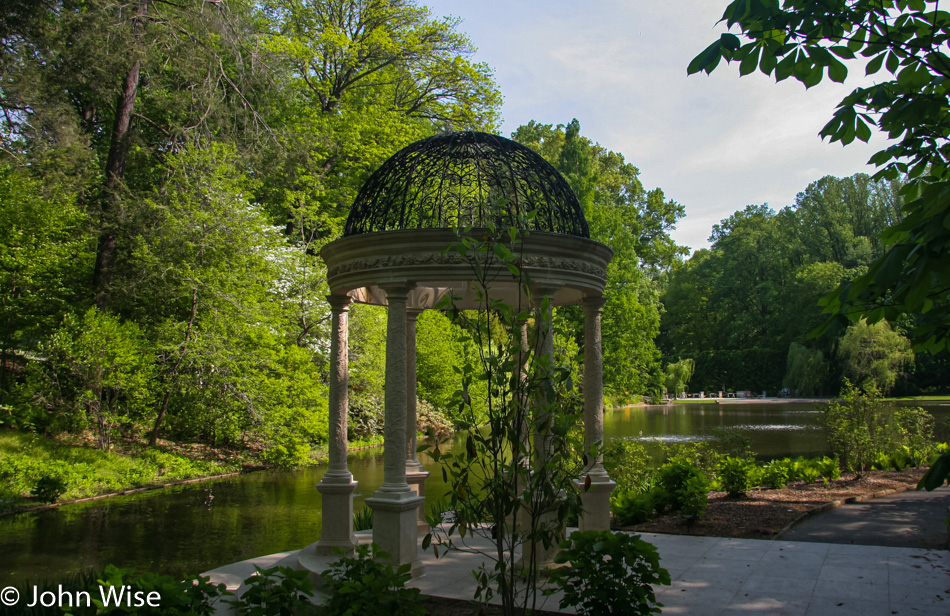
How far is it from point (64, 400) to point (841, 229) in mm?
56138

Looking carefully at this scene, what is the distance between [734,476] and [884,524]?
2.46m

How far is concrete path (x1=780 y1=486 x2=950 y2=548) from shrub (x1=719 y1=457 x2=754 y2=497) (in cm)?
143

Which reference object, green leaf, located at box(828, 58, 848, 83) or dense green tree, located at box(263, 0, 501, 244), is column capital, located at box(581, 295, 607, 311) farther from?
dense green tree, located at box(263, 0, 501, 244)

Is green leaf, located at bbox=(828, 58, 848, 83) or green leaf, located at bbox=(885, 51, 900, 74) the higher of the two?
green leaf, located at bbox=(885, 51, 900, 74)

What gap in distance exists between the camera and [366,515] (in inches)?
419

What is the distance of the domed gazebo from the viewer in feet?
22.2

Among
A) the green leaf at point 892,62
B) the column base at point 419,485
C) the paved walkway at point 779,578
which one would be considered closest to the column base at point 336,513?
the paved walkway at point 779,578

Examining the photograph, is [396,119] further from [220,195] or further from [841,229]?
[841,229]

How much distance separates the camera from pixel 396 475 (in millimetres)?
6832

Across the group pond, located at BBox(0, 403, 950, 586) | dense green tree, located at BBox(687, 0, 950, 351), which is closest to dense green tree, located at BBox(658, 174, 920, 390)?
pond, located at BBox(0, 403, 950, 586)

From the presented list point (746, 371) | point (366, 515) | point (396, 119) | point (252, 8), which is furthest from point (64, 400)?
point (746, 371)

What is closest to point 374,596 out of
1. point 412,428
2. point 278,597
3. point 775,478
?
point 278,597

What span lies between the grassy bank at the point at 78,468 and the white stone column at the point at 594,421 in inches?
480

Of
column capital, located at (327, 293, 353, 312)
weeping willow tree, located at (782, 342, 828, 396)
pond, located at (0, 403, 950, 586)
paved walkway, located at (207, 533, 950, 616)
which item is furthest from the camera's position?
weeping willow tree, located at (782, 342, 828, 396)
